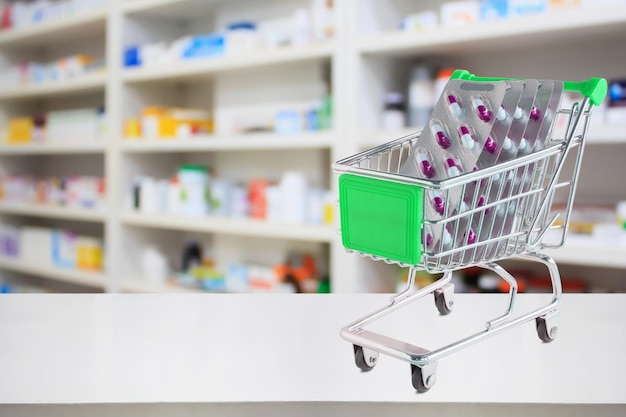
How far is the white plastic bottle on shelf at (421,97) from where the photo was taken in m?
2.44

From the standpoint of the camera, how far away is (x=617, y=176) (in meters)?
2.36

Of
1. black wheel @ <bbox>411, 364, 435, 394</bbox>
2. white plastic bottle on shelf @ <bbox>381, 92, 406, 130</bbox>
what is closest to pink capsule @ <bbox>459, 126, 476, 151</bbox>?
black wheel @ <bbox>411, 364, 435, 394</bbox>

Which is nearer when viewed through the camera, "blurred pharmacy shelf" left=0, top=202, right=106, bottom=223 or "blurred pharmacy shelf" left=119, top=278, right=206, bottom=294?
"blurred pharmacy shelf" left=119, top=278, right=206, bottom=294

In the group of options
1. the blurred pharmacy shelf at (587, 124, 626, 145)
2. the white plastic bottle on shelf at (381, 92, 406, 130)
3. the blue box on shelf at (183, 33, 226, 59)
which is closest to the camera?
the blurred pharmacy shelf at (587, 124, 626, 145)

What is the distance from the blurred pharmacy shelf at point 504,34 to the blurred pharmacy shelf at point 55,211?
1.83 metres

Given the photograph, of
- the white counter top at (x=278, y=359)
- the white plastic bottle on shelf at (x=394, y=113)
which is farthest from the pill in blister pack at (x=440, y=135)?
the white plastic bottle on shelf at (x=394, y=113)

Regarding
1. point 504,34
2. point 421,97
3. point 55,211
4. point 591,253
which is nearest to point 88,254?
point 55,211

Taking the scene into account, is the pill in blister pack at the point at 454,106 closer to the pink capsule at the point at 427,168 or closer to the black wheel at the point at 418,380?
the pink capsule at the point at 427,168

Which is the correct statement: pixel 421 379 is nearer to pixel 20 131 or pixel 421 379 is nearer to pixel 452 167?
pixel 452 167

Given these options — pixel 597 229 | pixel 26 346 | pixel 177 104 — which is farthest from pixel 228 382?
pixel 177 104

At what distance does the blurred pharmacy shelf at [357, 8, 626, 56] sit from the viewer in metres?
2.05

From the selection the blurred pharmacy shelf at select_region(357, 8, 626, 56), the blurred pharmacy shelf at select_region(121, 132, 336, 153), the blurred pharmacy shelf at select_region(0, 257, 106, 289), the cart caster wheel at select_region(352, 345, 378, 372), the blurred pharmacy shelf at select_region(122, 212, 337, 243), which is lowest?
the blurred pharmacy shelf at select_region(0, 257, 106, 289)

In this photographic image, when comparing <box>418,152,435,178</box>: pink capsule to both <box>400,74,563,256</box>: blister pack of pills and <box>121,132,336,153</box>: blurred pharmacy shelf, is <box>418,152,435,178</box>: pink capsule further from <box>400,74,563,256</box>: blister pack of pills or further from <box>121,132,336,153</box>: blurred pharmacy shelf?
<box>121,132,336,153</box>: blurred pharmacy shelf

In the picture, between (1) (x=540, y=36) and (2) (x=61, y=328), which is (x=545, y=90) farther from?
(1) (x=540, y=36)
